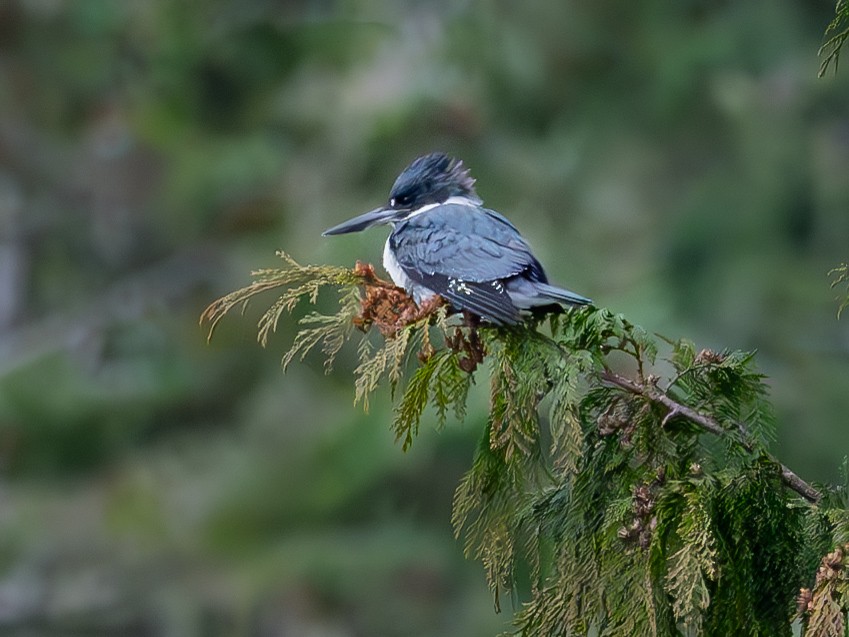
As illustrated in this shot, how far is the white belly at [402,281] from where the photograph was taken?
1.86m

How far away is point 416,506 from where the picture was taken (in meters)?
5.50

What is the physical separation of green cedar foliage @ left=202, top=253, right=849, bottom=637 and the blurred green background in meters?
3.48

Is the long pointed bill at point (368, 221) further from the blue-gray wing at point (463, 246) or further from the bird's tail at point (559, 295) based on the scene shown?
the bird's tail at point (559, 295)

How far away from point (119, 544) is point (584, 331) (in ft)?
15.2

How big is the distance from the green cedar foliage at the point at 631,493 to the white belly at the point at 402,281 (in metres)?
0.34

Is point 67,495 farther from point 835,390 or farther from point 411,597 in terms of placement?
point 835,390

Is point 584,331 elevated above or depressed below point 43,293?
below

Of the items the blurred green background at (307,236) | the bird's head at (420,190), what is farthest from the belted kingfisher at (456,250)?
the blurred green background at (307,236)

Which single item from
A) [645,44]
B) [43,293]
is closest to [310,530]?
[43,293]

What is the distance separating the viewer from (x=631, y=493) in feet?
4.23

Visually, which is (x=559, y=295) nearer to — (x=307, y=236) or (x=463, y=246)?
(x=463, y=246)

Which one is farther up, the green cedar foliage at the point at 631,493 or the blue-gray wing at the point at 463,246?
the blue-gray wing at the point at 463,246

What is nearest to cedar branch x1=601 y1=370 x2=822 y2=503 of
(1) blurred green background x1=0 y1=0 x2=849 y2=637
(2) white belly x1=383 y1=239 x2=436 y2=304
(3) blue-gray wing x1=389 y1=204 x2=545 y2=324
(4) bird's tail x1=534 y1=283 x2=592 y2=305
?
(4) bird's tail x1=534 y1=283 x2=592 y2=305

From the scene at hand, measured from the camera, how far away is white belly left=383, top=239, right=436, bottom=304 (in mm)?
1859
